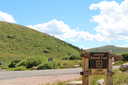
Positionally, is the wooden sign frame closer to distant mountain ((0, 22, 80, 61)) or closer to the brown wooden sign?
the brown wooden sign

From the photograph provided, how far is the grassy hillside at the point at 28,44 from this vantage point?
298ft

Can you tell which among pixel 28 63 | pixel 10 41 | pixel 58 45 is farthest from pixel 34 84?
pixel 58 45

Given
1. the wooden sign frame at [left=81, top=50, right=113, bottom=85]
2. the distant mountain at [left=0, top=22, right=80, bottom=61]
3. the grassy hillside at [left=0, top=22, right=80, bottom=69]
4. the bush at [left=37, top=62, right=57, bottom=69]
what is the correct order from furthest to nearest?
1. the distant mountain at [left=0, top=22, right=80, bottom=61]
2. the grassy hillside at [left=0, top=22, right=80, bottom=69]
3. the bush at [left=37, top=62, right=57, bottom=69]
4. the wooden sign frame at [left=81, top=50, right=113, bottom=85]

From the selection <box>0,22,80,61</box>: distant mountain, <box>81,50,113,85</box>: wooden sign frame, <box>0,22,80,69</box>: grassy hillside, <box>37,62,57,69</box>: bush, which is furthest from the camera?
<box>0,22,80,61</box>: distant mountain

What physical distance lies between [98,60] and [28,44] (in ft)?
281

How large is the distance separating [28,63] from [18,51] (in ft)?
143

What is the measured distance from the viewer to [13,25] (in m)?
114

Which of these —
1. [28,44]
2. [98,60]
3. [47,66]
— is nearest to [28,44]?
[28,44]

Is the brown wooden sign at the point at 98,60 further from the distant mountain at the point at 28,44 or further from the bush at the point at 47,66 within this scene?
the distant mountain at the point at 28,44

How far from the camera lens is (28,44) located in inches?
3905

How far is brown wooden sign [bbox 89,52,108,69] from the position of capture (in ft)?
46.7

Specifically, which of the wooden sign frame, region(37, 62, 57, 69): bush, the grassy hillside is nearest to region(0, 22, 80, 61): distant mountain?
the grassy hillside

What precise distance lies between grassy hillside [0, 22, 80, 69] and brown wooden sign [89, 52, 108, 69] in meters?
69.5

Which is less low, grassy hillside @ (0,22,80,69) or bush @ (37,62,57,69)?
grassy hillside @ (0,22,80,69)
